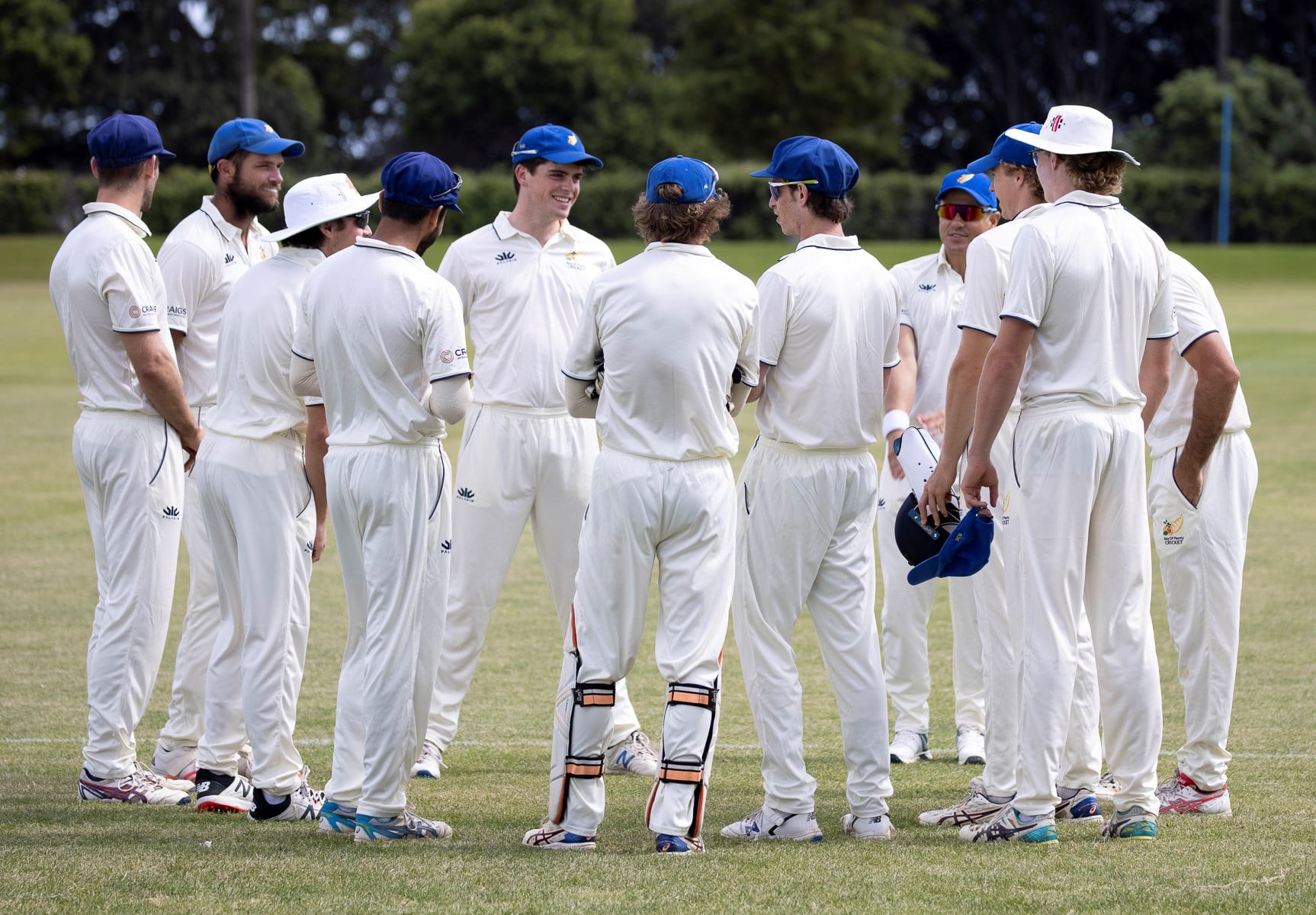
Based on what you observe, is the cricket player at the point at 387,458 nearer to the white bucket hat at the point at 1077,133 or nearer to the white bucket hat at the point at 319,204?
the white bucket hat at the point at 319,204

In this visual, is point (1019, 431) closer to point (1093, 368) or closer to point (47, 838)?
point (1093, 368)

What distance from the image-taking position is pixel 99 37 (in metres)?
56.2

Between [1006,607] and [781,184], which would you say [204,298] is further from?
[1006,607]

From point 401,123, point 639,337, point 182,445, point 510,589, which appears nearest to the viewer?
point 639,337

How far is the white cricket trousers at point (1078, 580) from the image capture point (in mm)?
5285

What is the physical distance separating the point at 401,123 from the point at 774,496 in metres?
62.7

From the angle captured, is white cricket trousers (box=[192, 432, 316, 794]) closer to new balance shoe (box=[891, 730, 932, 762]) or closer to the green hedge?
new balance shoe (box=[891, 730, 932, 762])

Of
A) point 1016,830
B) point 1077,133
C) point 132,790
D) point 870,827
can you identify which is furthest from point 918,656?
point 132,790

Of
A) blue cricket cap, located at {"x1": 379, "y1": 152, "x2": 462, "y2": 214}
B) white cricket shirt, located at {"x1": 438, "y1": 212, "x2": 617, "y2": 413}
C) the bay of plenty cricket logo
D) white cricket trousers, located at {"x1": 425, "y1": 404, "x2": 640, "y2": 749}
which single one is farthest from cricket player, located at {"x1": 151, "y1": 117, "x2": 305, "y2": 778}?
the bay of plenty cricket logo

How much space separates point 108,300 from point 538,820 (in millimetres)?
2587

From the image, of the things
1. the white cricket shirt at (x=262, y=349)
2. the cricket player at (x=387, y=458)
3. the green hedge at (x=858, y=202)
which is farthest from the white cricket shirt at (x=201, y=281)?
the green hedge at (x=858, y=202)

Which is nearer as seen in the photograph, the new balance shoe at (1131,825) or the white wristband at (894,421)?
the new balance shoe at (1131,825)

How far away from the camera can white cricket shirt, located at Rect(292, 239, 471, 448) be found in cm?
529

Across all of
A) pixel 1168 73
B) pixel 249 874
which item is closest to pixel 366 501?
pixel 249 874
